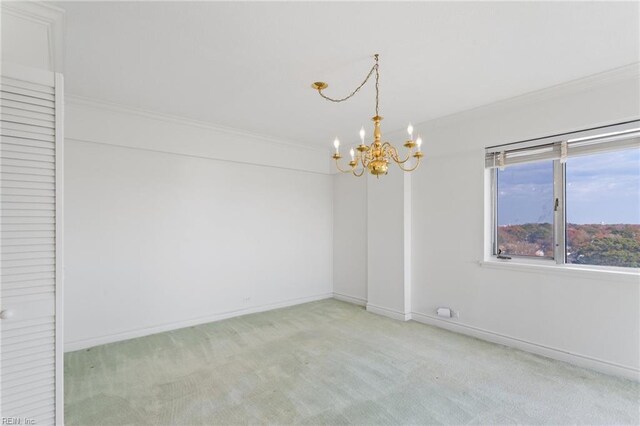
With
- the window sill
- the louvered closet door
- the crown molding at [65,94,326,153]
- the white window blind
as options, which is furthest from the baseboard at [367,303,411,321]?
the louvered closet door

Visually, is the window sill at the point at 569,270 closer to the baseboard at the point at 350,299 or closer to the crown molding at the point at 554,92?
the crown molding at the point at 554,92

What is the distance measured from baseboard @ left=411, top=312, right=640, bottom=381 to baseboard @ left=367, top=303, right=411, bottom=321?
0.52 ft

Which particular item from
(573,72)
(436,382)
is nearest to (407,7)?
(573,72)

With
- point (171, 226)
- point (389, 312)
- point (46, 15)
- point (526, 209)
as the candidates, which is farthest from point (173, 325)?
point (526, 209)

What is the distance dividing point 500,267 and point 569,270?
24.2 inches

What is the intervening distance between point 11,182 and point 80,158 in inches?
82.4

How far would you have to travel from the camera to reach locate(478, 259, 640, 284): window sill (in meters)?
2.72

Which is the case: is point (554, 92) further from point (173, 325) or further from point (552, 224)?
point (173, 325)

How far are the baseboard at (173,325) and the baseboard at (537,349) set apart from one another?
1974mm

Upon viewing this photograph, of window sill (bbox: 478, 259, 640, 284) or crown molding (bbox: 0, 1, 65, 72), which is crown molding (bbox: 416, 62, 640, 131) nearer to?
window sill (bbox: 478, 259, 640, 284)

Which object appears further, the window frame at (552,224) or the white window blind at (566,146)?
the window frame at (552,224)

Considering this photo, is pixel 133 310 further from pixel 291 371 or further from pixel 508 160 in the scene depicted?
pixel 508 160

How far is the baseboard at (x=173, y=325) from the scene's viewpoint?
332cm

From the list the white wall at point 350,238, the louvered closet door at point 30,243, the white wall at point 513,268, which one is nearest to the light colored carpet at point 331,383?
the white wall at point 513,268
